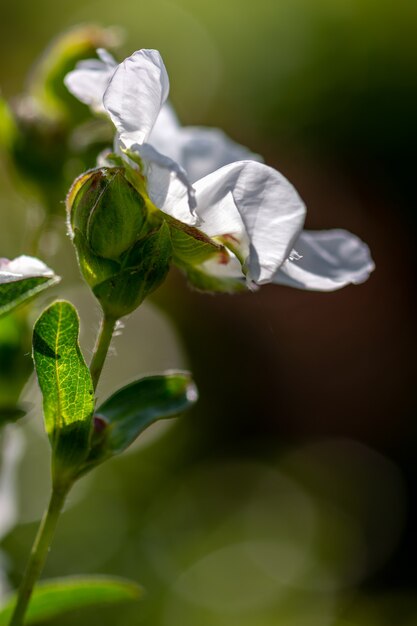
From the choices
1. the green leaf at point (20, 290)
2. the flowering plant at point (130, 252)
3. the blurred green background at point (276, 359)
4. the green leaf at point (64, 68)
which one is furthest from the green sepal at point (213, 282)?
the blurred green background at point (276, 359)

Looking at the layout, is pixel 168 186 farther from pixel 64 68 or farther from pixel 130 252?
pixel 64 68

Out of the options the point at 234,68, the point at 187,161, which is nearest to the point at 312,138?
the point at 234,68

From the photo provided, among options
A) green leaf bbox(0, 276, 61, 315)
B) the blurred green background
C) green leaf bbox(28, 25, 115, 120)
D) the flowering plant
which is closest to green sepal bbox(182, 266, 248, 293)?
the flowering plant

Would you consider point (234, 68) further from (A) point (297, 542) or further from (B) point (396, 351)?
(A) point (297, 542)

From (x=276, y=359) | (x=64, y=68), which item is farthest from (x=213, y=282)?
(x=276, y=359)

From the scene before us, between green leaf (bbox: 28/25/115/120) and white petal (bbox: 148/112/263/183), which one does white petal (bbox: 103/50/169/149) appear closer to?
white petal (bbox: 148/112/263/183)
